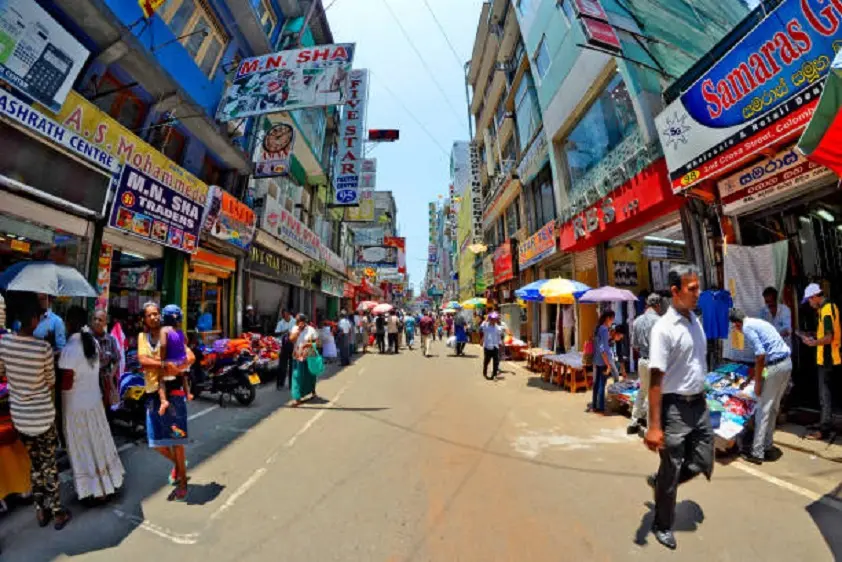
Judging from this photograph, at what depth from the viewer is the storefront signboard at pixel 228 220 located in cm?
1141

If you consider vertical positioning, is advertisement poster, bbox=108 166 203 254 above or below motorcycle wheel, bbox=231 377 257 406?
above

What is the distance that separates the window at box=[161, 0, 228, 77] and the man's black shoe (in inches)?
504

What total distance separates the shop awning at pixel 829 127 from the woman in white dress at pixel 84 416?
6310mm

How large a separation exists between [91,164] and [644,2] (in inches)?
531

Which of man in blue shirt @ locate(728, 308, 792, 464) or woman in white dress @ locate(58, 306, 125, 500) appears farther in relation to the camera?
man in blue shirt @ locate(728, 308, 792, 464)

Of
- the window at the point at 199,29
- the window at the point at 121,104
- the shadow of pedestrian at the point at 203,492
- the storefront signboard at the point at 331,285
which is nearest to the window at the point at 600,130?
the window at the point at 199,29

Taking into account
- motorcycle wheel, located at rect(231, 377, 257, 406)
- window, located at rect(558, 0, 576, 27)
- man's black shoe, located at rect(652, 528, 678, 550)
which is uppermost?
window, located at rect(558, 0, 576, 27)

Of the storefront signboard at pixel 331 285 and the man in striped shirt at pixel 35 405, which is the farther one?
the storefront signboard at pixel 331 285

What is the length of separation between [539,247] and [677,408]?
45.9 feet

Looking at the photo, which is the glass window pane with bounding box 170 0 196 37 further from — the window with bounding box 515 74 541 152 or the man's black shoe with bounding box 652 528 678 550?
the man's black shoe with bounding box 652 528 678 550

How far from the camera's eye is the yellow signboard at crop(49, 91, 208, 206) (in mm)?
6980

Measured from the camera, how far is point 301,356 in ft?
26.3

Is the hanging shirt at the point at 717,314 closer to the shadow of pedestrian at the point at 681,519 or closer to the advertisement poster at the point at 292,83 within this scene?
the shadow of pedestrian at the point at 681,519

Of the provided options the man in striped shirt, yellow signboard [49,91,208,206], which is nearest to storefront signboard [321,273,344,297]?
yellow signboard [49,91,208,206]
